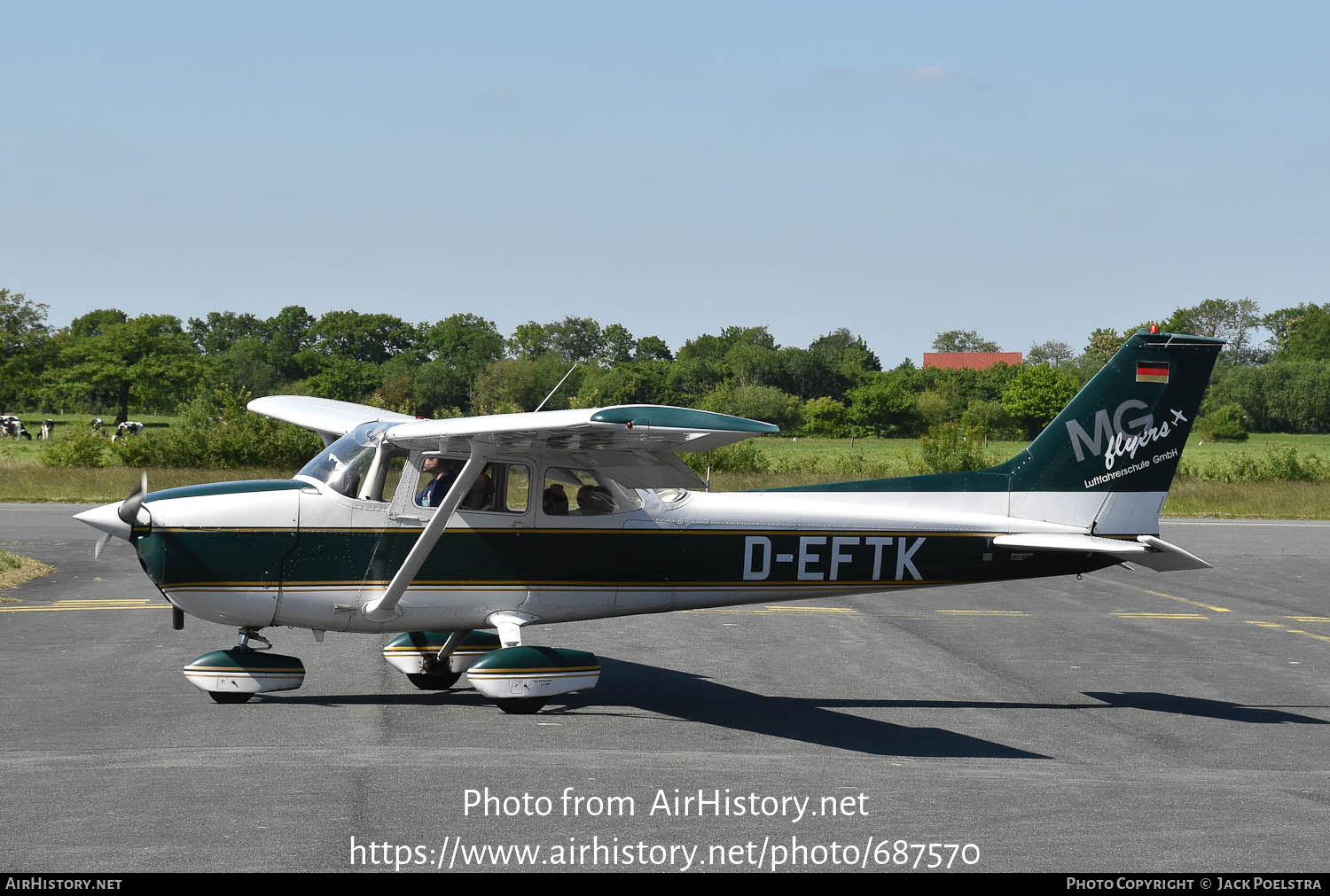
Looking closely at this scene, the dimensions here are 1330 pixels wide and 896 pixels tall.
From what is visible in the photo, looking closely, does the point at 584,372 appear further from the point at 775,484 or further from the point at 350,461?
the point at 350,461

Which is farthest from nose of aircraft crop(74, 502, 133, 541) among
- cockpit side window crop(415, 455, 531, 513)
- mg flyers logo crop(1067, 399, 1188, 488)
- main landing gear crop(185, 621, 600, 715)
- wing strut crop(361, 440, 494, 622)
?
mg flyers logo crop(1067, 399, 1188, 488)

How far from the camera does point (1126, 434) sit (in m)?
10.9

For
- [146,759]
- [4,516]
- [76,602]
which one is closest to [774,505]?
[146,759]

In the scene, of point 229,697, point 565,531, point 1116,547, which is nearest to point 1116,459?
point 1116,547

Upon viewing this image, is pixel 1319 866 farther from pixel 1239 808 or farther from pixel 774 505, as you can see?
pixel 774 505

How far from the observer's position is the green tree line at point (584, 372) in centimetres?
8575

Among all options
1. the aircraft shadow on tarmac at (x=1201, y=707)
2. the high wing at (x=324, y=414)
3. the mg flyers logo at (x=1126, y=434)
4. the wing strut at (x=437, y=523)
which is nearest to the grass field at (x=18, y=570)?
the high wing at (x=324, y=414)

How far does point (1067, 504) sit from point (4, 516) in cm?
2504

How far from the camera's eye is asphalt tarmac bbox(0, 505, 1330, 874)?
18.4ft

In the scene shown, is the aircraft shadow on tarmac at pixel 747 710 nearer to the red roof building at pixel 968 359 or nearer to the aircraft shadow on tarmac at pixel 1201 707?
the aircraft shadow on tarmac at pixel 1201 707

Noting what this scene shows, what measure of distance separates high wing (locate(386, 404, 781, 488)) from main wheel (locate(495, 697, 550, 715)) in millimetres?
1851

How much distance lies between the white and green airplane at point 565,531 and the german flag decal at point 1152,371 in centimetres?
1

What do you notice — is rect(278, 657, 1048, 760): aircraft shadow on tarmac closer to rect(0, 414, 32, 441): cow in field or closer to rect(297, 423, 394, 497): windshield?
rect(297, 423, 394, 497): windshield
